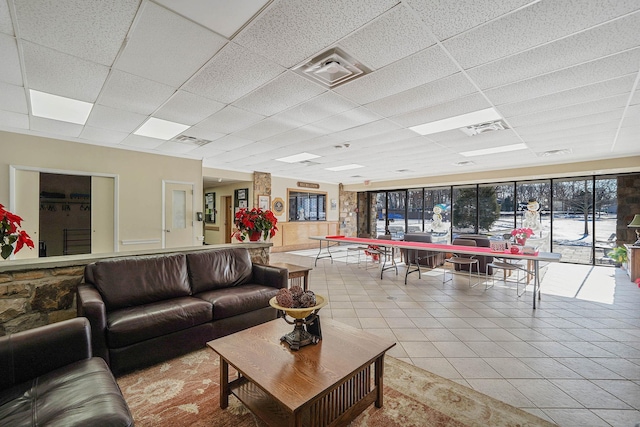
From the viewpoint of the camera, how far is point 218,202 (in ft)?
33.0

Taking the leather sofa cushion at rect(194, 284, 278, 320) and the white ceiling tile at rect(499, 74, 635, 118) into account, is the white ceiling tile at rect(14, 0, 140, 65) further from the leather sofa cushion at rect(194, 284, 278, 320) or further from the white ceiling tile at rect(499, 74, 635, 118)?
the white ceiling tile at rect(499, 74, 635, 118)

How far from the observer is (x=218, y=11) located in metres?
1.73

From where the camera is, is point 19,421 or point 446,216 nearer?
point 19,421

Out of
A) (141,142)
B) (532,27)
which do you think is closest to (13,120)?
(141,142)

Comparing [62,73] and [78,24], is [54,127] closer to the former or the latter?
[62,73]

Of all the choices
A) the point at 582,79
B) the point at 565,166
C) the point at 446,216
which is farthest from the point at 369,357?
the point at 446,216

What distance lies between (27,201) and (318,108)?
470cm

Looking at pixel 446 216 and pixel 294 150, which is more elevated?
pixel 294 150

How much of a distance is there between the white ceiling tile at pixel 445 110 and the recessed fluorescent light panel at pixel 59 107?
12.4 ft

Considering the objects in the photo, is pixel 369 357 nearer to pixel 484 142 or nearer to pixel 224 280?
pixel 224 280

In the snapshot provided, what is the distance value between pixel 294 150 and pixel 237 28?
359 cm

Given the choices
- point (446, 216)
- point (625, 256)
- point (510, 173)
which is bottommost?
point (625, 256)

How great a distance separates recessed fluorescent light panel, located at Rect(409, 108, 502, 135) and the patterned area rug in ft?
9.74

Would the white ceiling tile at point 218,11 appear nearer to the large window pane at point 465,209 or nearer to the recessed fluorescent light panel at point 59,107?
the recessed fluorescent light panel at point 59,107
